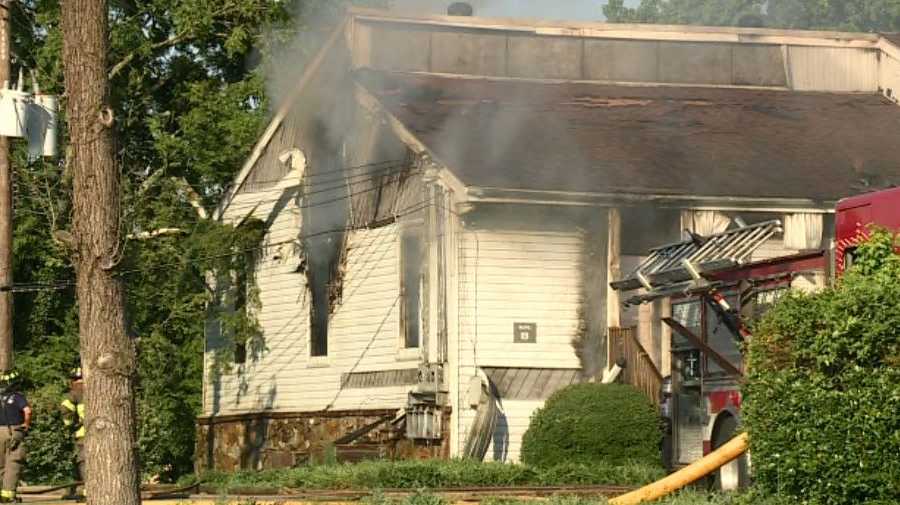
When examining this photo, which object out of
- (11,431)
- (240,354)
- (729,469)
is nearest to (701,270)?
(729,469)

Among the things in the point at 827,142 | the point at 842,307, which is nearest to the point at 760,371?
the point at 842,307

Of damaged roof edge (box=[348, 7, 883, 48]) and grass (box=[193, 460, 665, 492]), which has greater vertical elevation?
damaged roof edge (box=[348, 7, 883, 48])

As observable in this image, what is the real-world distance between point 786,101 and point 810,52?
168 centimetres

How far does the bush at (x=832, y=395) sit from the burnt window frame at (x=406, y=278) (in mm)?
12494

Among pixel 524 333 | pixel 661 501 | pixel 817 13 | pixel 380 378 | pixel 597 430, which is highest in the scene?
pixel 817 13

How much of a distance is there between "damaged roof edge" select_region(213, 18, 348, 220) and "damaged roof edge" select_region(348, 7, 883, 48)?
0.80 meters

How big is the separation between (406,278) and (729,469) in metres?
9.11

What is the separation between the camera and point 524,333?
24078 millimetres

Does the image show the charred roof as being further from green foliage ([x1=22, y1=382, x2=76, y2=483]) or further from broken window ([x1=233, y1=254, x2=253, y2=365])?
green foliage ([x1=22, y1=382, x2=76, y2=483])

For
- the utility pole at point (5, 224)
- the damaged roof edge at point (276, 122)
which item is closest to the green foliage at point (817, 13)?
the damaged roof edge at point (276, 122)

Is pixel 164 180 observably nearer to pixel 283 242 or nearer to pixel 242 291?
pixel 242 291

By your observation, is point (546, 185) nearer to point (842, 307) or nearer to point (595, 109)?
point (595, 109)

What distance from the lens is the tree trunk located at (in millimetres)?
11492

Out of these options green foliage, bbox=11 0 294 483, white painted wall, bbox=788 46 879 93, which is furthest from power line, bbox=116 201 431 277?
white painted wall, bbox=788 46 879 93
